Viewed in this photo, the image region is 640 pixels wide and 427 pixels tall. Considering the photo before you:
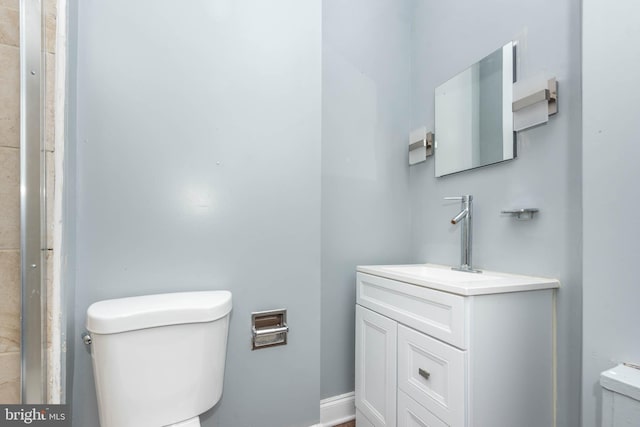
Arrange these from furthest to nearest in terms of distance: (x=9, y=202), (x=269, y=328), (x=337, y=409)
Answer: (x=337, y=409) < (x=269, y=328) < (x=9, y=202)

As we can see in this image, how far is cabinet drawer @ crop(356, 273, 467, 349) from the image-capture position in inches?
31.6

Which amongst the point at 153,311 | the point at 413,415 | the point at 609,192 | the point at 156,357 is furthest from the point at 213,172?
the point at 609,192

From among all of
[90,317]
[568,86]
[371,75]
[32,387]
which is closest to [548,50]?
[568,86]

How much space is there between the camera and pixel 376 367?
1165 mm

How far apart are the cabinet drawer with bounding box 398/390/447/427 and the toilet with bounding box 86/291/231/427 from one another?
2.06 feet

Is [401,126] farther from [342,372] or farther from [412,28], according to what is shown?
[342,372]

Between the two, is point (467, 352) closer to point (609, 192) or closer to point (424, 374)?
point (424, 374)

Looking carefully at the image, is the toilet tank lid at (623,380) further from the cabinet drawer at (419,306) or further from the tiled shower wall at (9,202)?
the tiled shower wall at (9,202)

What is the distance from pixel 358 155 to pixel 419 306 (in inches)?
32.6

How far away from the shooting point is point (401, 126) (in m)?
1.62

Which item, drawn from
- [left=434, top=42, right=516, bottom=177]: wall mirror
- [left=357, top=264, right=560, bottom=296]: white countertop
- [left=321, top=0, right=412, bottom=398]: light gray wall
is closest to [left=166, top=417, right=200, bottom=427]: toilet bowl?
[left=321, top=0, right=412, bottom=398]: light gray wall

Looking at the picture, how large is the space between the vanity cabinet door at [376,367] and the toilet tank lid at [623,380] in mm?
549

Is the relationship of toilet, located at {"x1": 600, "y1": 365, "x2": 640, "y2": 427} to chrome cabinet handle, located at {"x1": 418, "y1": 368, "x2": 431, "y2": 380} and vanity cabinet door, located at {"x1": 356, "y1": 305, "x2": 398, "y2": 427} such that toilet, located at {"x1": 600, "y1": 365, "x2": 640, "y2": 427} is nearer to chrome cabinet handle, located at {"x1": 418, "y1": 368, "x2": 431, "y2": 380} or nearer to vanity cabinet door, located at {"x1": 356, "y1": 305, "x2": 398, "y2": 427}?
chrome cabinet handle, located at {"x1": 418, "y1": 368, "x2": 431, "y2": 380}

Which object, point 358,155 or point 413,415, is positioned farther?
point 358,155
